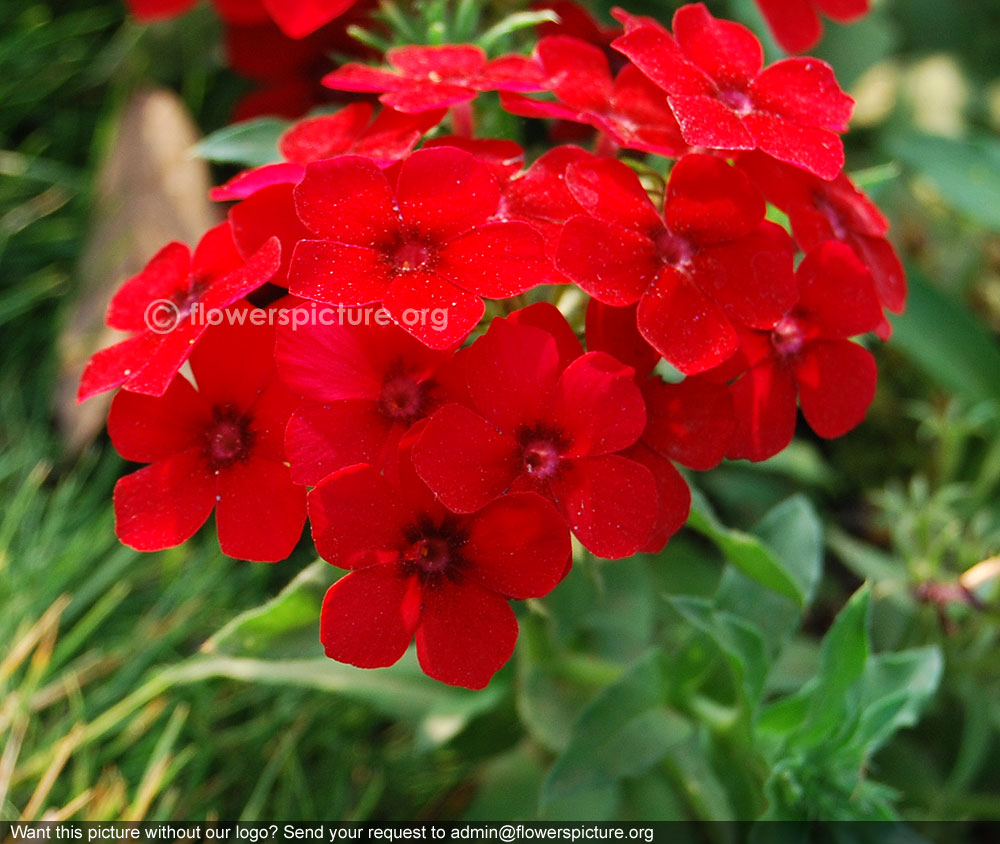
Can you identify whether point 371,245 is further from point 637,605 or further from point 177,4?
point 177,4

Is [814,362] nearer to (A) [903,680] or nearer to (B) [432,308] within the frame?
(B) [432,308]

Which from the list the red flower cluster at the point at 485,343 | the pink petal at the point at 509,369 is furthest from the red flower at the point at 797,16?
the pink petal at the point at 509,369

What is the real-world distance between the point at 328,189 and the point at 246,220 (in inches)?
3.7

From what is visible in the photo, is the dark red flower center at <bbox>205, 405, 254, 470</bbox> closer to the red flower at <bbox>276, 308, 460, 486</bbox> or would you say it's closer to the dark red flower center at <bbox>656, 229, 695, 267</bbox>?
the red flower at <bbox>276, 308, 460, 486</bbox>

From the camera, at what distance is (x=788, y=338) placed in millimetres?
833

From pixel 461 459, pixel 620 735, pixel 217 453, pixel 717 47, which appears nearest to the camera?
pixel 461 459

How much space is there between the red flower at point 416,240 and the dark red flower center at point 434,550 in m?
0.16

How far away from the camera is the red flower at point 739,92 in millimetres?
790

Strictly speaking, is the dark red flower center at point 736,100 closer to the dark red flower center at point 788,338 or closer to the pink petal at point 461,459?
the dark red flower center at point 788,338

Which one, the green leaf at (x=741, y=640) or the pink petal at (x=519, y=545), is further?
the green leaf at (x=741, y=640)

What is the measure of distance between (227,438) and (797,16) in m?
0.90

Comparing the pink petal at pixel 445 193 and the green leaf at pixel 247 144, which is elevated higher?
the pink petal at pixel 445 193

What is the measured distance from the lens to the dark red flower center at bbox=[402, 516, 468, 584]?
735mm

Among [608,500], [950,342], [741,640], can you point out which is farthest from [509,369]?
[950,342]
